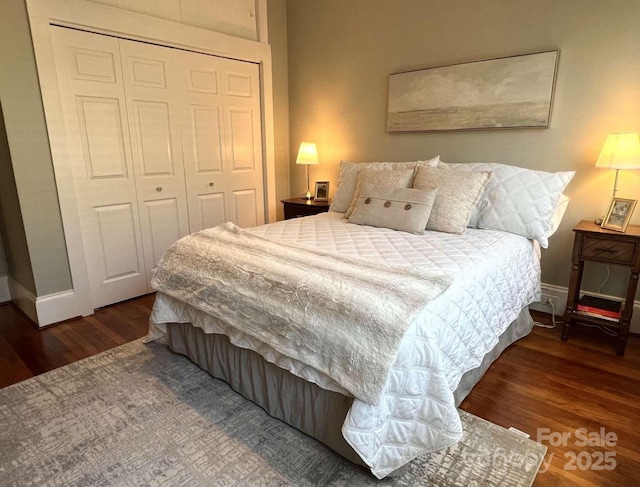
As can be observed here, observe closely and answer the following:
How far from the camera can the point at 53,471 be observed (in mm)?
1498

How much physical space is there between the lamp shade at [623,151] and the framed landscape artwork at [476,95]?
0.47m

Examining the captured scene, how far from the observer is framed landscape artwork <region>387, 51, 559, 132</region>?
2.61 m

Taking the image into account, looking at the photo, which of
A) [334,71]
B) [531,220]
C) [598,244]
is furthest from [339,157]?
[598,244]

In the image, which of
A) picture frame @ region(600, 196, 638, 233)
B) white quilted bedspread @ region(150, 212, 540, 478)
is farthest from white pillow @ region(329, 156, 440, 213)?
picture frame @ region(600, 196, 638, 233)

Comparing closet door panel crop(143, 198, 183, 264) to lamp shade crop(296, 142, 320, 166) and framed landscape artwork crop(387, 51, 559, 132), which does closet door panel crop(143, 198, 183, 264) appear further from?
framed landscape artwork crop(387, 51, 559, 132)

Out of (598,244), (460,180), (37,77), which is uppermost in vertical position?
(37,77)

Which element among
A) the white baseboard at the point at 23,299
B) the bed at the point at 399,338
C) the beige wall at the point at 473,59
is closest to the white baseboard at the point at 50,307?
the white baseboard at the point at 23,299

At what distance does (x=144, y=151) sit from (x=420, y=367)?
2.74 metres

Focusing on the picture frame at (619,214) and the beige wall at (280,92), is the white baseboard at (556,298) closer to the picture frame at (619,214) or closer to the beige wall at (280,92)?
the picture frame at (619,214)

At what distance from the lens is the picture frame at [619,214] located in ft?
7.43

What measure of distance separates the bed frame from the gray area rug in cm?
A: 5

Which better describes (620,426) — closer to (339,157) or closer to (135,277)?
(339,157)

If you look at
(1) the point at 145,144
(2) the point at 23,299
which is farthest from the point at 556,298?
(2) the point at 23,299

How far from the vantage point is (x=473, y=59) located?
9.43ft
